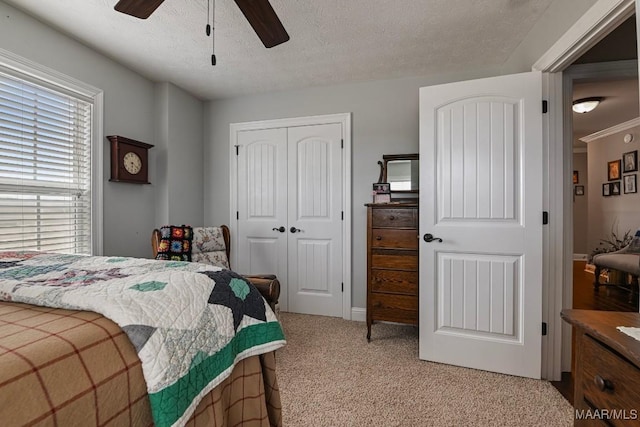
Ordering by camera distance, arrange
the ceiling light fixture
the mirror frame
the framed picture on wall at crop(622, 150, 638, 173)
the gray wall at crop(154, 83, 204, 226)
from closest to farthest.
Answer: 1. the mirror frame
2. the gray wall at crop(154, 83, 204, 226)
3. the ceiling light fixture
4. the framed picture on wall at crop(622, 150, 638, 173)

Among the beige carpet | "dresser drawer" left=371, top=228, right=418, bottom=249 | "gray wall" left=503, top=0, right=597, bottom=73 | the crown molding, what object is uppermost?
the crown molding

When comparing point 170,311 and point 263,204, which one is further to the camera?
point 263,204

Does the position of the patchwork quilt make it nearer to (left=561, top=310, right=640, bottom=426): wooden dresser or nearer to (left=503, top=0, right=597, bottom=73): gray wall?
(left=561, top=310, right=640, bottom=426): wooden dresser

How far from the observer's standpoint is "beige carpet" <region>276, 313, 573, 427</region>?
1621 millimetres

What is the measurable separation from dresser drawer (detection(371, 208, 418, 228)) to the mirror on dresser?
481mm

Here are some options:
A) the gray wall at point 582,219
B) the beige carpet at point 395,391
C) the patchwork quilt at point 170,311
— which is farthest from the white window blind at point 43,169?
the gray wall at point 582,219

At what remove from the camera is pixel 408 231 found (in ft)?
8.00

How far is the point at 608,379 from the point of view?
0.78 m

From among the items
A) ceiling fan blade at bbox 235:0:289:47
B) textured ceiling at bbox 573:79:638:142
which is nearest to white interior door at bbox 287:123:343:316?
ceiling fan blade at bbox 235:0:289:47

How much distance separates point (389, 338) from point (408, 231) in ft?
3.12

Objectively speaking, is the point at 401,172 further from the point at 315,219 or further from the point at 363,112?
the point at 315,219

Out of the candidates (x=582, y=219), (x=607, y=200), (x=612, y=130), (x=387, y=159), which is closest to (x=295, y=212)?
(x=387, y=159)

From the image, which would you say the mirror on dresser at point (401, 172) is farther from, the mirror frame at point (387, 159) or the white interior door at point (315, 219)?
the white interior door at point (315, 219)

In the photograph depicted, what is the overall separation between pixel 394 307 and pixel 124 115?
2.84 metres
